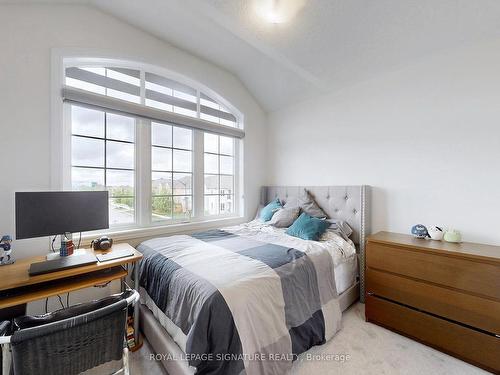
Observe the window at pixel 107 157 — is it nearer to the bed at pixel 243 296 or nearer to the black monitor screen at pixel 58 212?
the black monitor screen at pixel 58 212

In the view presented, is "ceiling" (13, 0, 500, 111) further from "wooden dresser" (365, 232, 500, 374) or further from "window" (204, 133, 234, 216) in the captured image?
"wooden dresser" (365, 232, 500, 374)

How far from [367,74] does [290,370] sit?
2.91 m

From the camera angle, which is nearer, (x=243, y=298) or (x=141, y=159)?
(x=243, y=298)

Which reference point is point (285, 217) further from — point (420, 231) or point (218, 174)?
point (420, 231)

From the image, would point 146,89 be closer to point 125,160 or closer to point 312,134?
point 125,160

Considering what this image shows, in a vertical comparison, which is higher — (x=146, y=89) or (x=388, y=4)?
(x=388, y=4)

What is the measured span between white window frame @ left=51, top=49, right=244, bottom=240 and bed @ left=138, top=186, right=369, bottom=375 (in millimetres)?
429

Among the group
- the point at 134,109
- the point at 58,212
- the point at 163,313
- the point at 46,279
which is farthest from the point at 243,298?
the point at 134,109

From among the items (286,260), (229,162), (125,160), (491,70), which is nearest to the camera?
(286,260)

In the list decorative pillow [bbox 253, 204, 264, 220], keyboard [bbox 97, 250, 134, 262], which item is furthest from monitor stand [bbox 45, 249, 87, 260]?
decorative pillow [bbox 253, 204, 264, 220]

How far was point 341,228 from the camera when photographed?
246cm

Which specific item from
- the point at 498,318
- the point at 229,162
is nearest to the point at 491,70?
the point at 498,318

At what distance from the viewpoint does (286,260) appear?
170 cm

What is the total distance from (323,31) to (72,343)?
2750 mm
